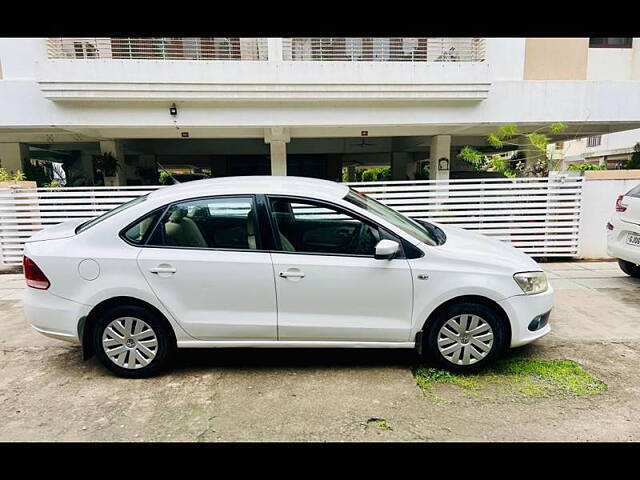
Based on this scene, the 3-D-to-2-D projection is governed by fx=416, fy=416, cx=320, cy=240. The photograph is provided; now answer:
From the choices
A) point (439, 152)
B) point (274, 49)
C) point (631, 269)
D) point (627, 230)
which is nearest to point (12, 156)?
point (274, 49)

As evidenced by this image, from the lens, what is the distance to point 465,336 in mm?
3469

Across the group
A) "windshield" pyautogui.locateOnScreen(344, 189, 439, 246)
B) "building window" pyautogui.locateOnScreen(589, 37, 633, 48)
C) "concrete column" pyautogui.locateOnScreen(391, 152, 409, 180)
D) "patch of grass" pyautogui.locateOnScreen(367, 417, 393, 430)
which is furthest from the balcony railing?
"building window" pyautogui.locateOnScreen(589, 37, 633, 48)

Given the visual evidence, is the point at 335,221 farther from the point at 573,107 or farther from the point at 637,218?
the point at 573,107

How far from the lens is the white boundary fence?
23.8 feet

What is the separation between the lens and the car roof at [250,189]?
3.58 metres

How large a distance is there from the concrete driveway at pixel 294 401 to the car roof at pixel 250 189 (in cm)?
153

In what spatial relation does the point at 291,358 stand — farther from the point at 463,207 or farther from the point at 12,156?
the point at 12,156

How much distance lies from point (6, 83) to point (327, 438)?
9467 mm

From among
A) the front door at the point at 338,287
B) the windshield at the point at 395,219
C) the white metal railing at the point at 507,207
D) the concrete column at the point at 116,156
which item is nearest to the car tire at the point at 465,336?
the front door at the point at 338,287

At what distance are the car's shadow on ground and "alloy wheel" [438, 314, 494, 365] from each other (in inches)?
15.8

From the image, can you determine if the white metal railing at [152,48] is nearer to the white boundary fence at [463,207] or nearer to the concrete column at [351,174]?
the white boundary fence at [463,207]

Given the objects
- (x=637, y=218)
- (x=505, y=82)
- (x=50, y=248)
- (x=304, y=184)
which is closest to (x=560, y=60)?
(x=505, y=82)

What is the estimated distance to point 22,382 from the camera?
11.6ft

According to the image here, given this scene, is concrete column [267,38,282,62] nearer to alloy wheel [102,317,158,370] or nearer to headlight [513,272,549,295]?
alloy wheel [102,317,158,370]
